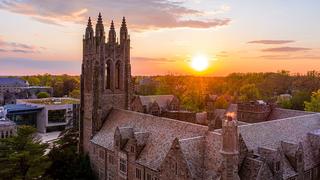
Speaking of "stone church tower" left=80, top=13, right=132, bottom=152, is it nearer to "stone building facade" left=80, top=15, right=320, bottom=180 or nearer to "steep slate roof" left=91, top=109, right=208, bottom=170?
"stone building facade" left=80, top=15, right=320, bottom=180

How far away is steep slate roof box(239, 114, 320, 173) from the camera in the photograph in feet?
107

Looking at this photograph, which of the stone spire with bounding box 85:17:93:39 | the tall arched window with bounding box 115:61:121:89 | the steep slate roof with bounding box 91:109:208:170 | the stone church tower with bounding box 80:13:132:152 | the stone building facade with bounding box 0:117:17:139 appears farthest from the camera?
the stone building facade with bounding box 0:117:17:139

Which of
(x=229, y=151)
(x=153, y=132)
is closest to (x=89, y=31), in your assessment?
(x=153, y=132)

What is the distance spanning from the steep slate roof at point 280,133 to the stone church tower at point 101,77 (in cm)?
2047

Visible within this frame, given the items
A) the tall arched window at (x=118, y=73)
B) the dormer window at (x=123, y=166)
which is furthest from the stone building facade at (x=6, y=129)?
the dormer window at (x=123, y=166)

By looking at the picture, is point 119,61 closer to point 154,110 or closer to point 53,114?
point 154,110

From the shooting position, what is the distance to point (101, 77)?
45.5 metres

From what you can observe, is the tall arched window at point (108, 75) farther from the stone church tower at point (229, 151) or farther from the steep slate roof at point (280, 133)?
the stone church tower at point (229, 151)

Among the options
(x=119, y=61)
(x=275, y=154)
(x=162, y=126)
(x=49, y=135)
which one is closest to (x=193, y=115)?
(x=119, y=61)

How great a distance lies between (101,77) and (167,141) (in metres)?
16.3

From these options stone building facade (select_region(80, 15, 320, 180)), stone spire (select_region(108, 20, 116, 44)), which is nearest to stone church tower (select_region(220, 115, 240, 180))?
→ stone building facade (select_region(80, 15, 320, 180))

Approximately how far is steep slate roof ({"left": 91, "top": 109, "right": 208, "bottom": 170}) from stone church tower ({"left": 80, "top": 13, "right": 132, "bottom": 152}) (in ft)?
9.43

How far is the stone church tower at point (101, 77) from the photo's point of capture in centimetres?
4559

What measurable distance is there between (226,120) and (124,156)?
53.0 feet
